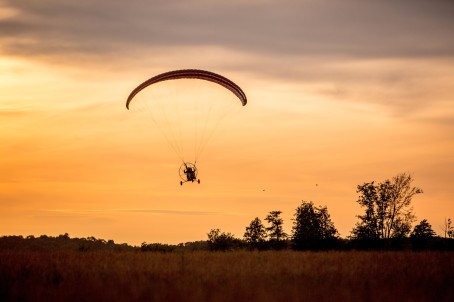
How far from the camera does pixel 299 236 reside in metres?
54.1

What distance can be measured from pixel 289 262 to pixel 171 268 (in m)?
5.20

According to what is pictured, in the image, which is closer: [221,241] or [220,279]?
[220,279]

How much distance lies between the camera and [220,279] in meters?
15.6

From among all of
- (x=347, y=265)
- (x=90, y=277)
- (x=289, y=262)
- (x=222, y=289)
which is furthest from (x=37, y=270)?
(x=347, y=265)

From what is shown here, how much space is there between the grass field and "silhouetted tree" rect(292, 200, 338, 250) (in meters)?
30.2

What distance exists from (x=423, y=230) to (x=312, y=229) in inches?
443

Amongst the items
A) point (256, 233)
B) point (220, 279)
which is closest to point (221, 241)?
point (256, 233)

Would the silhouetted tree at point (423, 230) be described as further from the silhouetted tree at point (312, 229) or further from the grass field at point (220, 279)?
the grass field at point (220, 279)

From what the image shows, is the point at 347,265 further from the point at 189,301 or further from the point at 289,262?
the point at 189,301

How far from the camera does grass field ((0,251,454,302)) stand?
12773 millimetres

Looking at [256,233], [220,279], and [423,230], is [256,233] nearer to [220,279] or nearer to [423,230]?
[423,230]

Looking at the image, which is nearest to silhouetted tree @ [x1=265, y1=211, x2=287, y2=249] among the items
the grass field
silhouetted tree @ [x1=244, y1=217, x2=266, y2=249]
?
silhouetted tree @ [x1=244, y1=217, x2=266, y2=249]

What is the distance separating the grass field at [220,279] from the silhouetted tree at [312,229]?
30159 mm

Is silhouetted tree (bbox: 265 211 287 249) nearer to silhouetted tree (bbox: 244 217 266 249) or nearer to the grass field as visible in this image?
silhouetted tree (bbox: 244 217 266 249)
